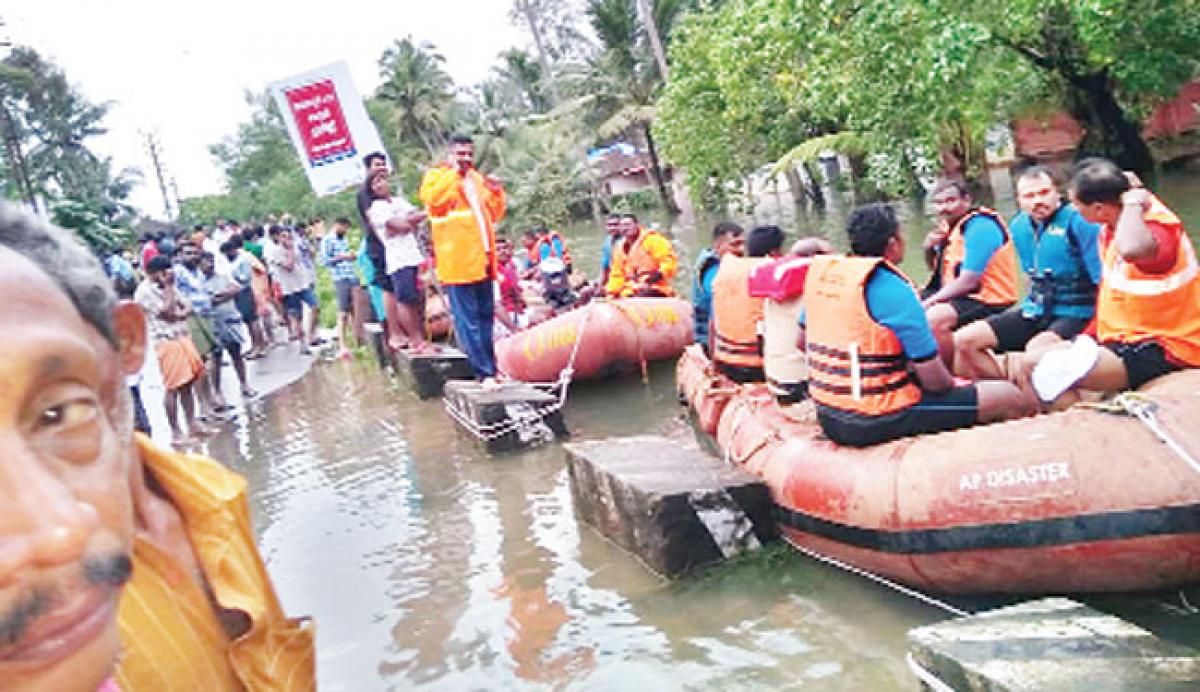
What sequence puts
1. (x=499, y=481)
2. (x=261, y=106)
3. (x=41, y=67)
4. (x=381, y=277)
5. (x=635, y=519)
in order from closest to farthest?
(x=635, y=519) < (x=499, y=481) < (x=381, y=277) < (x=41, y=67) < (x=261, y=106)

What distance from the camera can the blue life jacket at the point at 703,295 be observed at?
7.15 metres

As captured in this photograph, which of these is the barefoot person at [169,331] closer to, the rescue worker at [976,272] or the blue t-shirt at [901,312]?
the rescue worker at [976,272]

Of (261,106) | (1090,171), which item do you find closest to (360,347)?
(1090,171)

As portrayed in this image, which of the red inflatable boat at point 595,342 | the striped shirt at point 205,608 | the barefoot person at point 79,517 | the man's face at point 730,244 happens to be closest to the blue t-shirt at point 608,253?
the red inflatable boat at point 595,342

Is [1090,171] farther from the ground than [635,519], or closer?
farther from the ground

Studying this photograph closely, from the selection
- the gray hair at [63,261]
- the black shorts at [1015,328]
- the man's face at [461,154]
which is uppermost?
the man's face at [461,154]

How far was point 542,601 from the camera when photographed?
4.55 meters

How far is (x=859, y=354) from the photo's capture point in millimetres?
4340

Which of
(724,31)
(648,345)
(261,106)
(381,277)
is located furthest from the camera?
(261,106)

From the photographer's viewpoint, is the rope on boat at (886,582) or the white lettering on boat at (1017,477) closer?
the white lettering on boat at (1017,477)

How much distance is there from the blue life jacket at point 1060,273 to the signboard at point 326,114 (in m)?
8.31

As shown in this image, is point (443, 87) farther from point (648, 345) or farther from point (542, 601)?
point (542, 601)

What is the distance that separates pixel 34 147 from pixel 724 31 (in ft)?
118

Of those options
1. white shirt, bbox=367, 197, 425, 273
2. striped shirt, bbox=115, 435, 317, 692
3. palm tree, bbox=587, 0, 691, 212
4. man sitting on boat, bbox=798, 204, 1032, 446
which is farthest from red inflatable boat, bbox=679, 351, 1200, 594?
palm tree, bbox=587, 0, 691, 212
